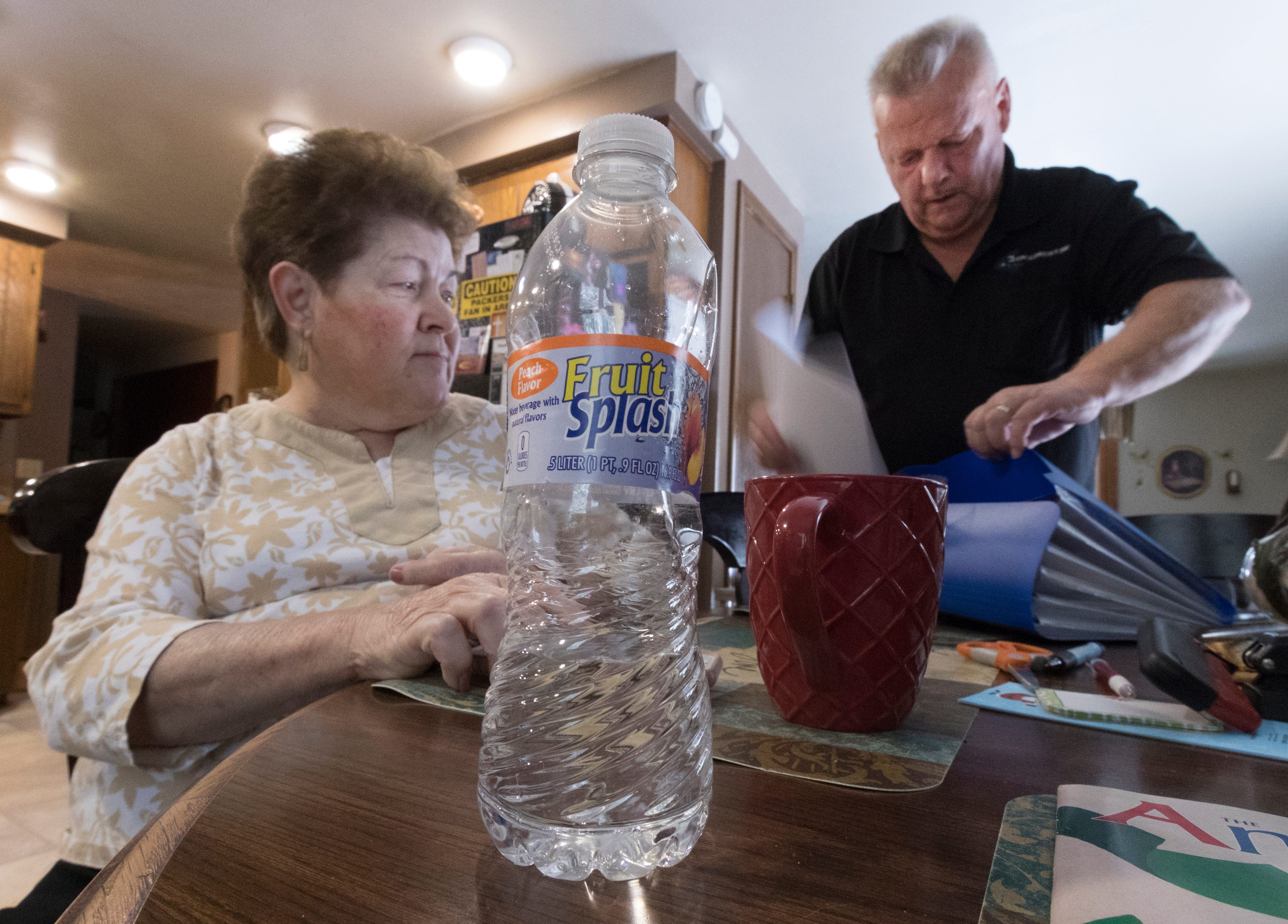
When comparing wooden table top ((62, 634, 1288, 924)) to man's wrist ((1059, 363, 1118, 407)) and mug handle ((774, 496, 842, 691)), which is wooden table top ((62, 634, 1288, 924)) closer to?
mug handle ((774, 496, 842, 691))

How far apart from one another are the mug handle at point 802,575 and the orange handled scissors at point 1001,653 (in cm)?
32

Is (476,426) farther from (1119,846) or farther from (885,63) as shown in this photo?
(885,63)

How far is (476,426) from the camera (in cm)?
107

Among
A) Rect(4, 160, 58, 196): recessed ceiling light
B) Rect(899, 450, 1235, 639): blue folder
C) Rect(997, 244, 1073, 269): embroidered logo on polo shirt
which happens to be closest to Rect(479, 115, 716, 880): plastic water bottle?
Rect(899, 450, 1235, 639): blue folder

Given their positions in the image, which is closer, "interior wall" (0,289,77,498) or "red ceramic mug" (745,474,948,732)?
"red ceramic mug" (745,474,948,732)

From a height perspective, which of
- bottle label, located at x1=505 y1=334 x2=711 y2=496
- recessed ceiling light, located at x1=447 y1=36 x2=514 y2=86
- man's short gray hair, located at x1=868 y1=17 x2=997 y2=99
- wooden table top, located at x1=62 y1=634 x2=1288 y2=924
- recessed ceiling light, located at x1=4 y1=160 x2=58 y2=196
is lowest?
wooden table top, located at x1=62 y1=634 x2=1288 y2=924

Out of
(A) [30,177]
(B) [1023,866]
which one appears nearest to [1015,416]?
(B) [1023,866]

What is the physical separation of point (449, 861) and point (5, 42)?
12.6 feet

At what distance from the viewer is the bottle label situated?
294 millimetres

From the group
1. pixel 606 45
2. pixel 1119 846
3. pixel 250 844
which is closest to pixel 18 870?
pixel 250 844

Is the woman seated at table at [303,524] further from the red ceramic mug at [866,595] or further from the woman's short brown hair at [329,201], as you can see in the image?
the red ceramic mug at [866,595]

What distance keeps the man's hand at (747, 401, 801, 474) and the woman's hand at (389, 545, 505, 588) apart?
0.92ft

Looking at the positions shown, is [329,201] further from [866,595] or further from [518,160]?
[518,160]

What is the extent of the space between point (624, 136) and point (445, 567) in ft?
1.50
